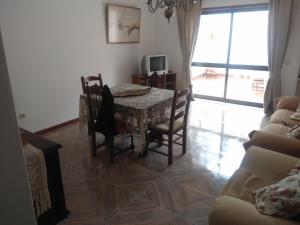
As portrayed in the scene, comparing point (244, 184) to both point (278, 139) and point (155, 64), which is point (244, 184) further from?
point (155, 64)

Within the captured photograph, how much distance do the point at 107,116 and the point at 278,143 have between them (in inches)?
68.3

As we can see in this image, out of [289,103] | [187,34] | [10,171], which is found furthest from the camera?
[187,34]

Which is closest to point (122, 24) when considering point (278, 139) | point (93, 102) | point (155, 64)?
point (155, 64)

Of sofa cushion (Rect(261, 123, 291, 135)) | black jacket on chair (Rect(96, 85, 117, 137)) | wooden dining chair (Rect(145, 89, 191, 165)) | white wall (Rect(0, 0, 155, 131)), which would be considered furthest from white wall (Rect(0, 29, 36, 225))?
→ white wall (Rect(0, 0, 155, 131))

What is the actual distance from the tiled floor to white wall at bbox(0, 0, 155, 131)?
0.52 meters

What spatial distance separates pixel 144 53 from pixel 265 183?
454 cm

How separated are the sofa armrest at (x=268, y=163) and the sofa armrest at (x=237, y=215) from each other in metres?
0.59

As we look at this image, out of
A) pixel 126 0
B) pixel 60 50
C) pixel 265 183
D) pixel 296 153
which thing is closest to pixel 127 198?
pixel 265 183

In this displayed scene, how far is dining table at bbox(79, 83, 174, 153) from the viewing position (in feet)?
8.60

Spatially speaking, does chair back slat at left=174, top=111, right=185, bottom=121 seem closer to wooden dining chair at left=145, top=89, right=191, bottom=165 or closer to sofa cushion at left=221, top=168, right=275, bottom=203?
wooden dining chair at left=145, top=89, right=191, bottom=165

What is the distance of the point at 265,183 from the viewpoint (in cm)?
174

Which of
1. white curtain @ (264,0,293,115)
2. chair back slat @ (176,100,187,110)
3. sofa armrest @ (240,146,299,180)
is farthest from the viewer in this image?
white curtain @ (264,0,293,115)

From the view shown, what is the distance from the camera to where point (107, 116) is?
2.67m

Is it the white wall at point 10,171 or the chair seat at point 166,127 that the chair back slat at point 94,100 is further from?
the white wall at point 10,171
